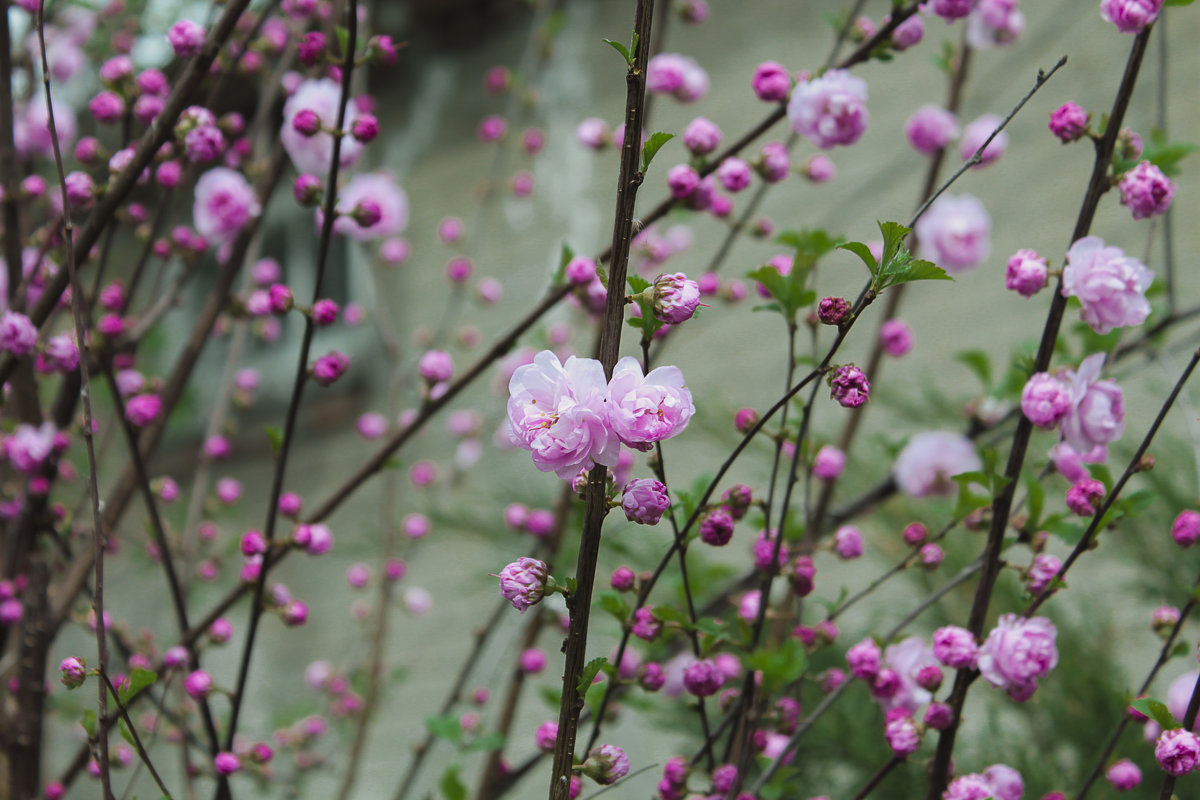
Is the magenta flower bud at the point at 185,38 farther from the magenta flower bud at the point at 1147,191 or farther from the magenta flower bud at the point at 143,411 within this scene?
the magenta flower bud at the point at 1147,191

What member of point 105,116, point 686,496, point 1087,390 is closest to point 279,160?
point 105,116

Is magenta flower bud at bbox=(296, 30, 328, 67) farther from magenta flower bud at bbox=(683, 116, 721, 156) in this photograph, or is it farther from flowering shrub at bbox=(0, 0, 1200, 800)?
magenta flower bud at bbox=(683, 116, 721, 156)

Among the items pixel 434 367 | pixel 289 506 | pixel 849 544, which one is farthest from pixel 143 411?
pixel 849 544

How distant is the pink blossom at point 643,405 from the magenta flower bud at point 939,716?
0.89ft

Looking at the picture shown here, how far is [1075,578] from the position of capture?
5.09 ft

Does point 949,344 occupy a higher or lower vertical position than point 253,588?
higher

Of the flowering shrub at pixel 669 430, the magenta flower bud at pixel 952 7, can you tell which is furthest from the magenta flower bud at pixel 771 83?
the magenta flower bud at pixel 952 7

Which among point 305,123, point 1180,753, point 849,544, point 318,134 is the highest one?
point 318,134

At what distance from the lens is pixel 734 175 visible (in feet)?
2.31

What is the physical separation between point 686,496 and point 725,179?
0.27m

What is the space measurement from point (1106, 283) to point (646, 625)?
320 mm

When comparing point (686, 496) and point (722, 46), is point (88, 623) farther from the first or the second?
point (722, 46)

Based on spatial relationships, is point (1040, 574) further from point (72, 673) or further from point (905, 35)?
point (72, 673)

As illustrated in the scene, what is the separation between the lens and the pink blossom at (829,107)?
2.23 feet
